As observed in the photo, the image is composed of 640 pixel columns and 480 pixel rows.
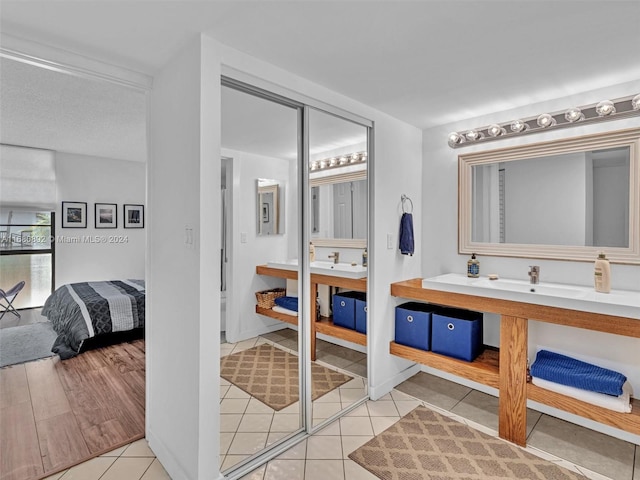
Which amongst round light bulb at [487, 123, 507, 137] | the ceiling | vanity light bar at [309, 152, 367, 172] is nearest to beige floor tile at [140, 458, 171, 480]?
vanity light bar at [309, 152, 367, 172]

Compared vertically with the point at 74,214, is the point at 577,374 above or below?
below

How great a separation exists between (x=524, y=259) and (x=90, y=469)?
305cm

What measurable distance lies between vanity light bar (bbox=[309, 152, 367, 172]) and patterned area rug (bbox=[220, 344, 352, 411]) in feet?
4.11

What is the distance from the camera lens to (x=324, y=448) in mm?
2029

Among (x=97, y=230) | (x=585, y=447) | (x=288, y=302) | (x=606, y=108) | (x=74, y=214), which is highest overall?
(x=606, y=108)

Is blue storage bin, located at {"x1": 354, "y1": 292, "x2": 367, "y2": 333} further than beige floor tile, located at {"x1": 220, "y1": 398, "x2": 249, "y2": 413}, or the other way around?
blue storage bin, located at {"x1": 354, "y1": 292, "x2": 367, "y2": 333}

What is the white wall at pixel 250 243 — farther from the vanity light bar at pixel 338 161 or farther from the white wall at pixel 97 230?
the white wall at pixel 97 230

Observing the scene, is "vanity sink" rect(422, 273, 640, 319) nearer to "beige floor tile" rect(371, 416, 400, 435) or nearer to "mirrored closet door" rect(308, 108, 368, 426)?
"mirrored closet door" rect(308, 108, 368, 426)

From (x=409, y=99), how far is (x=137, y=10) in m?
1.69

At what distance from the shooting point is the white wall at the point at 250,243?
6.72 feet

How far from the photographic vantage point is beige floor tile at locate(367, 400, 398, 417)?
94.9 inches

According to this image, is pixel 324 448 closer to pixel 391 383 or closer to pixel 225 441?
pixel 225 441

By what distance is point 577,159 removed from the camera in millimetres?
2295

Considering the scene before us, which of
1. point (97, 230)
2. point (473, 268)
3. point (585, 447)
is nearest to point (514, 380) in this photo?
point (585, 447)
